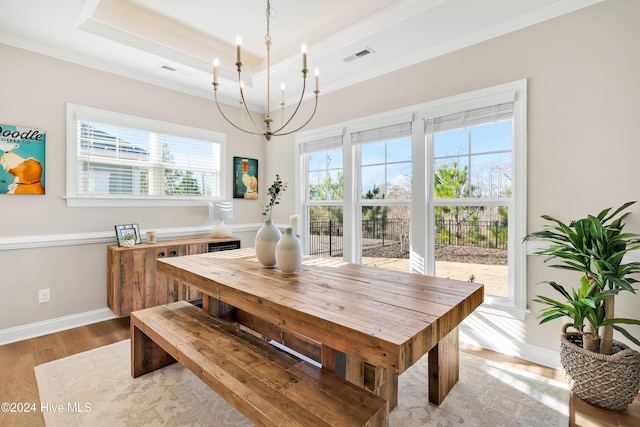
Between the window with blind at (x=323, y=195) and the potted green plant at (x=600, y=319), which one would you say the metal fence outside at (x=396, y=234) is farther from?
the potted green plant at (x=600, y=319)

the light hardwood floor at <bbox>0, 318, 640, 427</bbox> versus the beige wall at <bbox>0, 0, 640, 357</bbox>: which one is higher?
the beige wall at <bbox>0, 0, 640, 357</bbox>

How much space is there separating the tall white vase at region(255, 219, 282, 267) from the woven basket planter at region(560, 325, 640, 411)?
199 cm

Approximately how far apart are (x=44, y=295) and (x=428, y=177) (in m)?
3.91

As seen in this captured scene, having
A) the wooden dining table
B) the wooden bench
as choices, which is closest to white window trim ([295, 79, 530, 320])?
the wooden dining table

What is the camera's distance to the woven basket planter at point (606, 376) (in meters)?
1.76

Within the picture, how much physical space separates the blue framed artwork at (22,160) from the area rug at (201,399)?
62.9 inches

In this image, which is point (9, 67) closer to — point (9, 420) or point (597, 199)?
point (9, 420)

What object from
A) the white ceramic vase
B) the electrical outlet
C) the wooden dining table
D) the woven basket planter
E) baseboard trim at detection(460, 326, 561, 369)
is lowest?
baseboard trim at detection(460, 326, 561, 369)

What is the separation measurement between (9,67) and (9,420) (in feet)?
9.37

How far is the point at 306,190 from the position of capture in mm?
4293

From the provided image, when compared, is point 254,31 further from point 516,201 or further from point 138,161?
point 516,201

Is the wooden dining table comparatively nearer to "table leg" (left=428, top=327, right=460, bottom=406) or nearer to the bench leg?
"table leg" (left=428, top=327, right=460, bottom=406)

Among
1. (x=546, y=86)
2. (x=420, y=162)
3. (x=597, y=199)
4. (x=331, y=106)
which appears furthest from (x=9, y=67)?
(x=597, y=199)

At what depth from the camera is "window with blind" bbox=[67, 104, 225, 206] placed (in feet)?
10.3
